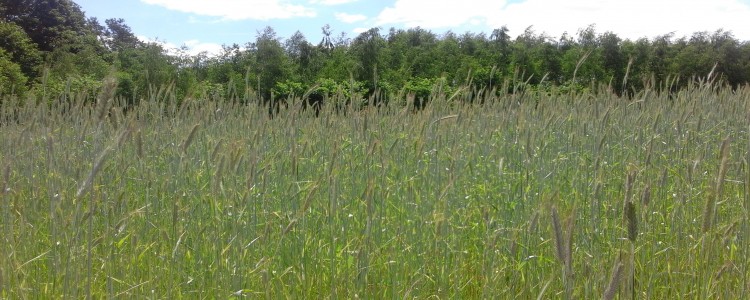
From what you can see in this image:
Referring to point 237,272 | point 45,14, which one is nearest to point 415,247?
point 237,272

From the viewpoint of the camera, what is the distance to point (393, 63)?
12.3 meters

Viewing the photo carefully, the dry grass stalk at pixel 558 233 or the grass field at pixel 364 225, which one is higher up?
the dry grass stalk at pixel 558 233

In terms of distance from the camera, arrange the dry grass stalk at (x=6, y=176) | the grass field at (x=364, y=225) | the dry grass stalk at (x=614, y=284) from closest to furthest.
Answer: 1. the dry grass stalk at (x=614, y=284)
2. the dry grass stalk at (x=6, y=176)
3. the grass field at (x=364, y=225)

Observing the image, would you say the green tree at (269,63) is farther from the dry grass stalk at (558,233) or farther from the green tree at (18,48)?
the dry grass stalk at (558,233)

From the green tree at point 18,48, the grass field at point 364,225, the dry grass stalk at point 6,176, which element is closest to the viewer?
the dry grass stalk at point 6,176

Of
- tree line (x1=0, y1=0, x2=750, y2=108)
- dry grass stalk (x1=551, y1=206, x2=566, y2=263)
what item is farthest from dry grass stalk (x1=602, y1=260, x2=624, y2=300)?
tree line (x1=0, y1=0, x2=750, y2=108)

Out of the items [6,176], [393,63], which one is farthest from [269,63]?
[6,176]

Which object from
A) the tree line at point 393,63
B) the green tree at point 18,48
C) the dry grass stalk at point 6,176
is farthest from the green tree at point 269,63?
the dry grass stalk at point 6,176

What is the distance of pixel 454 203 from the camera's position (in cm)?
276

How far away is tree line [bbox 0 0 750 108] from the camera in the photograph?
402 inches

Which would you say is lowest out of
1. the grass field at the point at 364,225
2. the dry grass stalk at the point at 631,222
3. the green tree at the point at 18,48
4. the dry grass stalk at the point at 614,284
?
the grass field at the point at 364,225

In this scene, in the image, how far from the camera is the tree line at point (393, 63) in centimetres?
1020

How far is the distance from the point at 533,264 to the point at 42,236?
197cm

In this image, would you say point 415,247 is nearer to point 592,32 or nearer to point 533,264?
point 533,264
